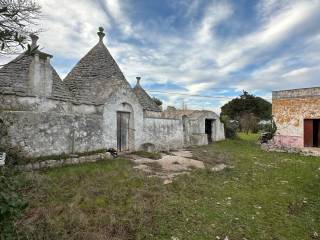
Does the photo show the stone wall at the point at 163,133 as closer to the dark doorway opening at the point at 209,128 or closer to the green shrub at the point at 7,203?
the dark doorway opening at the point at 209,128

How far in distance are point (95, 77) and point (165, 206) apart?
978cm

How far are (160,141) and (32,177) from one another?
9.10 meters

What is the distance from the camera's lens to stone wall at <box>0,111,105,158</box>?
871cm

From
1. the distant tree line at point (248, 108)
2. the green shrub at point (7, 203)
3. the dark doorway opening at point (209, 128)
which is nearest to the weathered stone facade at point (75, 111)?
the green shrub at point (7, 203)

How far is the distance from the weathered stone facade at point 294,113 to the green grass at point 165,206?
8159 millimetres

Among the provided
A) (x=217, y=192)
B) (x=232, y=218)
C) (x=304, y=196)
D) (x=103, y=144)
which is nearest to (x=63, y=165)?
(x=103, y=144)

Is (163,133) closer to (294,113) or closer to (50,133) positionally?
(50,133)

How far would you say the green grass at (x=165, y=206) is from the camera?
481cm

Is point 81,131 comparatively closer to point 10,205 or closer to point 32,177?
point 32,177

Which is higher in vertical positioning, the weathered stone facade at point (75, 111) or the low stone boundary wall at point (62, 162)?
the weathered stone facade at point (75, 111)

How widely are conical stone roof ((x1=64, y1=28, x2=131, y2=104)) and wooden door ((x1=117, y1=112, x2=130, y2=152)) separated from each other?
1487 mm

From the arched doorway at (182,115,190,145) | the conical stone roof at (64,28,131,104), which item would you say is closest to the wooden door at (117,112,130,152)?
the conical stone roof at (64,28,131,104)

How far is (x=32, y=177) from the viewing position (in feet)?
23.6

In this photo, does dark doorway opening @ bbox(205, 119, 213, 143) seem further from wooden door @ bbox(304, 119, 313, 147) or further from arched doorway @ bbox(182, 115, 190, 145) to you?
wooden door @ bbox(304, 119, 313, 147)
